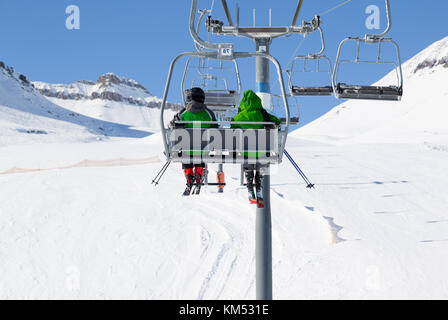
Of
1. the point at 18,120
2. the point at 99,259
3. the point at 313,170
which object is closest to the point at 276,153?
the point at 99,259

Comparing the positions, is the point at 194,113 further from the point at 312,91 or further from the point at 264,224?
the point at 312,91

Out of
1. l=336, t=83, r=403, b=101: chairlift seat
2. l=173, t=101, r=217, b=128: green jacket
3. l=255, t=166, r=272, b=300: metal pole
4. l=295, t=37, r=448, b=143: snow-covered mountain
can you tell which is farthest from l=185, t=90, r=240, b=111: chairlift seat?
l=295, t=37, r=448, b=143: snow-covered mountain

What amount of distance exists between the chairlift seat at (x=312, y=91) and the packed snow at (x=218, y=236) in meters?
3.81

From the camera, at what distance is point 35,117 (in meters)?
94.8

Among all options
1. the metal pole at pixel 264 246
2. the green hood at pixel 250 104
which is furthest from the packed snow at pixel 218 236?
the green hood at pixel 250 104

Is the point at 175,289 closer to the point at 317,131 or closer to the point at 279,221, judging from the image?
the point at 279,221

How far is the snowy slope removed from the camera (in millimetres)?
77688

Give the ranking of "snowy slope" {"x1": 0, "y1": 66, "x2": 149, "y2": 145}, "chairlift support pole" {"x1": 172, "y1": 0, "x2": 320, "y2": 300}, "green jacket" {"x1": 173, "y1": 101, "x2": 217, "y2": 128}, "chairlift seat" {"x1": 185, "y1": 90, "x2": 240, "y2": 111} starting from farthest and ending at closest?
1. "snowy slope" {"x1": 0, "y1": 66, "x2": 149, "y2": 145}
2. "chairlift seat" {"x1": 185, "y1": 90, "x2": 240, "y2": 111}
3. "green jacket" {"x1": 173, "y1": 101, "x2": 217, "y2": 128}
4. "chairlift support pole" {"x1": 172, "y1": 0, "x2": 320, "y2": 300}

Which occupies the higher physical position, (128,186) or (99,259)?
(128,186)

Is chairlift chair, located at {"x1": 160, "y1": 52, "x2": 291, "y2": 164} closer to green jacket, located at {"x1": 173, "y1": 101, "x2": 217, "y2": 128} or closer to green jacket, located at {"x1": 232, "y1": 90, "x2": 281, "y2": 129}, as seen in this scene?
green jacket, located at {"x1": 232, "y1": 90, "x2": 281, "y2": 129}

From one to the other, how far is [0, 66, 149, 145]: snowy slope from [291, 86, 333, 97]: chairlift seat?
63098mm

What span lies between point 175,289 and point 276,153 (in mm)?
6659

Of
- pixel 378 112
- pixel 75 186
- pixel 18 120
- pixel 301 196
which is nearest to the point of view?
pixel 301 196

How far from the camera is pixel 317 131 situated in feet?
354
